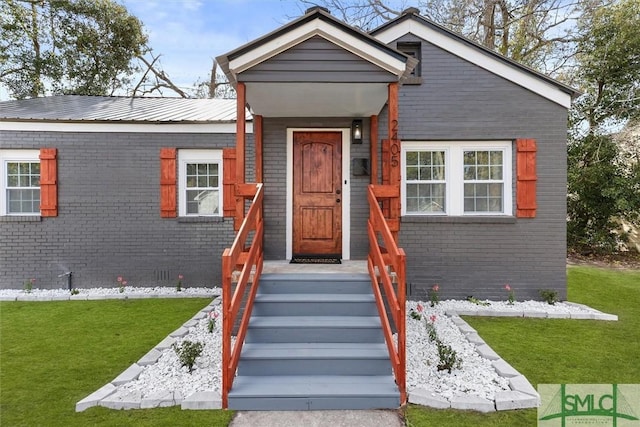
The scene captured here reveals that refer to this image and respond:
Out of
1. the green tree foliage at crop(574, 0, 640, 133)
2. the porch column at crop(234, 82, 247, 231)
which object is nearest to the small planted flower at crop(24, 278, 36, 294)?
the porch column at crop(234, 82, 247, 231)

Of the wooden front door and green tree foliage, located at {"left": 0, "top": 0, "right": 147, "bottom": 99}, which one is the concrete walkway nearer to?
the wooden front door

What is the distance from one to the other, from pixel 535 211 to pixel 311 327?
454 centimetres

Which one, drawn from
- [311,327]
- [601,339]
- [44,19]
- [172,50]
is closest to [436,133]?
[601,339]

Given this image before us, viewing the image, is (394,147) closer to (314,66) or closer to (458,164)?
(314,66)

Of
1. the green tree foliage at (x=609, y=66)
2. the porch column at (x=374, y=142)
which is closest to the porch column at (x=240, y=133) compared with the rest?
the porch column at (x=374, y=142)

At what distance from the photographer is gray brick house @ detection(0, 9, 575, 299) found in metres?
5.74

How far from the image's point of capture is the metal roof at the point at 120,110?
6.22 metres

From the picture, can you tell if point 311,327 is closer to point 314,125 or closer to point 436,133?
point 314,125

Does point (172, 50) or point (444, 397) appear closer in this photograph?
point (444, 397)

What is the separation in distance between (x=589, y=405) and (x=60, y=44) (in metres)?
17.7

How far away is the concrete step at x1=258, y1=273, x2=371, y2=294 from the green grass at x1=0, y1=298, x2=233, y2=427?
4.70 feet

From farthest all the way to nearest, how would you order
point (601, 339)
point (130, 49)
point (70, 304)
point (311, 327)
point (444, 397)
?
point (130, 49)
point (70, 304)
point (601, 339)
point (311, 327)
point (444, 397)

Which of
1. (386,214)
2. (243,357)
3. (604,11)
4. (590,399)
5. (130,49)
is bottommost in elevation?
(590,399)

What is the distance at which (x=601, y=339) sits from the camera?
13.9ft
